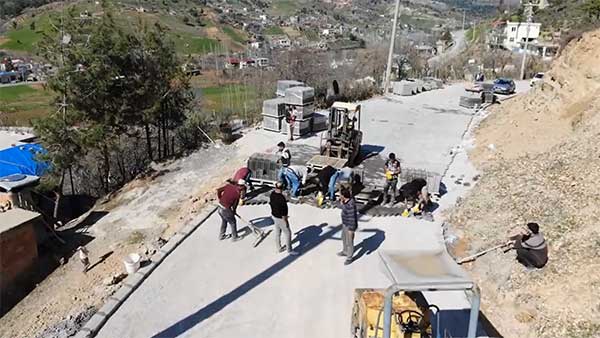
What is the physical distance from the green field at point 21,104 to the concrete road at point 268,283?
112 ft

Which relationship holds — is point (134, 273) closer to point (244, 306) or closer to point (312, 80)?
point (244, 306)

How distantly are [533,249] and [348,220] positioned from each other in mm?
3231

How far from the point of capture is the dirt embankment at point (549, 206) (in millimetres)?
7500

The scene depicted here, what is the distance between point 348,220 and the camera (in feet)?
29.0

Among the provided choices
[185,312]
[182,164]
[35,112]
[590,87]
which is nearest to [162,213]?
[182,164]

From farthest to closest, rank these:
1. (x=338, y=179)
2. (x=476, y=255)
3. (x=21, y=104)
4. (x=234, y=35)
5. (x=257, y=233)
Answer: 1. (x=234, y=35)
2. (x=21, y=104)
3. (x=338, y=179)
4. (x=257, y=233)
5. (x=476, y=255)

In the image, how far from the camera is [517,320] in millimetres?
7562

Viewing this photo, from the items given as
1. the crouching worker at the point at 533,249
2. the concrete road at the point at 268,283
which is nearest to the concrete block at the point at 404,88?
the concrete road at the point at 268,283

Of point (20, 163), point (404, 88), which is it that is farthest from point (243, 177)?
point (404, 88)

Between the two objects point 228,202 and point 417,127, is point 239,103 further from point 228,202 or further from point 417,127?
point 228,202

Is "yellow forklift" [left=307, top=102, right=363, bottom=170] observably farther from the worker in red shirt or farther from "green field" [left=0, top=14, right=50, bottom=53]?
"green field" [left=0, top=14, right=50, bottom=53]

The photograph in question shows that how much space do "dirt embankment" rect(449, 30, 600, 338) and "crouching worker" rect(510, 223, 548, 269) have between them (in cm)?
16

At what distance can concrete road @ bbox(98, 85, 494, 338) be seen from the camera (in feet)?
24.6

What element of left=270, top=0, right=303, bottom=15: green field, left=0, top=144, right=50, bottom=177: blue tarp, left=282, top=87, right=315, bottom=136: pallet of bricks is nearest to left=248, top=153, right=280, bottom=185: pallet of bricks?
left=282, top=87, right=315, bottom=136: pallet of bricks
